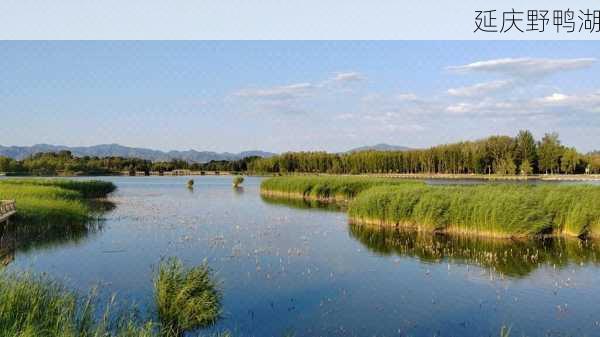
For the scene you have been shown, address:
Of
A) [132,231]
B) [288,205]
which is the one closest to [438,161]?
[288,205]

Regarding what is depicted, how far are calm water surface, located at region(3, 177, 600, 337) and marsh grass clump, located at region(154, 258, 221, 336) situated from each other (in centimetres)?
49

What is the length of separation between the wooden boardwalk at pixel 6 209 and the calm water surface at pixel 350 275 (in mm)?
1049

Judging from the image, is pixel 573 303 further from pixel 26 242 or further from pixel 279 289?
pixel 26 242

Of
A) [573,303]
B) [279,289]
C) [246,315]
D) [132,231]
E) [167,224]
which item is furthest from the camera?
[167,224]

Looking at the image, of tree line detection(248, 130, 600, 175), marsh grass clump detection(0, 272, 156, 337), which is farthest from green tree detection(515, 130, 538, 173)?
marsh grass clump detection(0, 272, 156, 337)

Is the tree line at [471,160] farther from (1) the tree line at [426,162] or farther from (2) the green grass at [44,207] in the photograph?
(2) the green grass at [44,207]

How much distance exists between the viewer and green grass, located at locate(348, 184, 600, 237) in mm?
19891

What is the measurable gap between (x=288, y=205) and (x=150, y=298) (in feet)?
85.1

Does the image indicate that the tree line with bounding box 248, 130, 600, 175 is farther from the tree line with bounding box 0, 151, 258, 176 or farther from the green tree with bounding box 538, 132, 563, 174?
the tree line with bounding box 0, 151, 258, 176

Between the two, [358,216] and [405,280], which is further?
[358,216]

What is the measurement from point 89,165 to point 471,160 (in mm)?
86635

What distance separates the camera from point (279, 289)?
42.0ft


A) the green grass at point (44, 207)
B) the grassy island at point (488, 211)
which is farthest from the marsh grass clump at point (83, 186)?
the grassy island at point (488, 211)

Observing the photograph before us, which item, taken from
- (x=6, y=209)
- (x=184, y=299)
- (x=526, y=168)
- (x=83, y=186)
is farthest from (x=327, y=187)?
(x=526, y=168)
